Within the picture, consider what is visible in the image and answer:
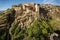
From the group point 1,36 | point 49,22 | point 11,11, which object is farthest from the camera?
point 11,11

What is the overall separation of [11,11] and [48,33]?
4.50 meters

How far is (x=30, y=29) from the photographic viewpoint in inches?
736

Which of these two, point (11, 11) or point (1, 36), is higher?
point (11, 11)

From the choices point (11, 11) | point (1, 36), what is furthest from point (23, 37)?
point (11, 11)

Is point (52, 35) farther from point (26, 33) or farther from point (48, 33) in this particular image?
point (26, 33)

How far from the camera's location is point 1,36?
1834 cm

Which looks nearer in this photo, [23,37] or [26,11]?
[23,37]

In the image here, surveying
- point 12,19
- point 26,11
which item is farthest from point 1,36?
point 26,11

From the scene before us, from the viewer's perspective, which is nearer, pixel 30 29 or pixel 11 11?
pixel 30 29

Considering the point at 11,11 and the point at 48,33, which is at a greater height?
the point at 11,11

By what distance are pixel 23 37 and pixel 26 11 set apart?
3.04m

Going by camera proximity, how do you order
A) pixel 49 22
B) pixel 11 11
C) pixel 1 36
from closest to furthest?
pixel 1 36 < pixel 49 22 < pixel 11 11

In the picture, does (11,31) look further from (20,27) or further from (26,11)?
(26,11)

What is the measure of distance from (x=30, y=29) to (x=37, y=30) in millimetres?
637
